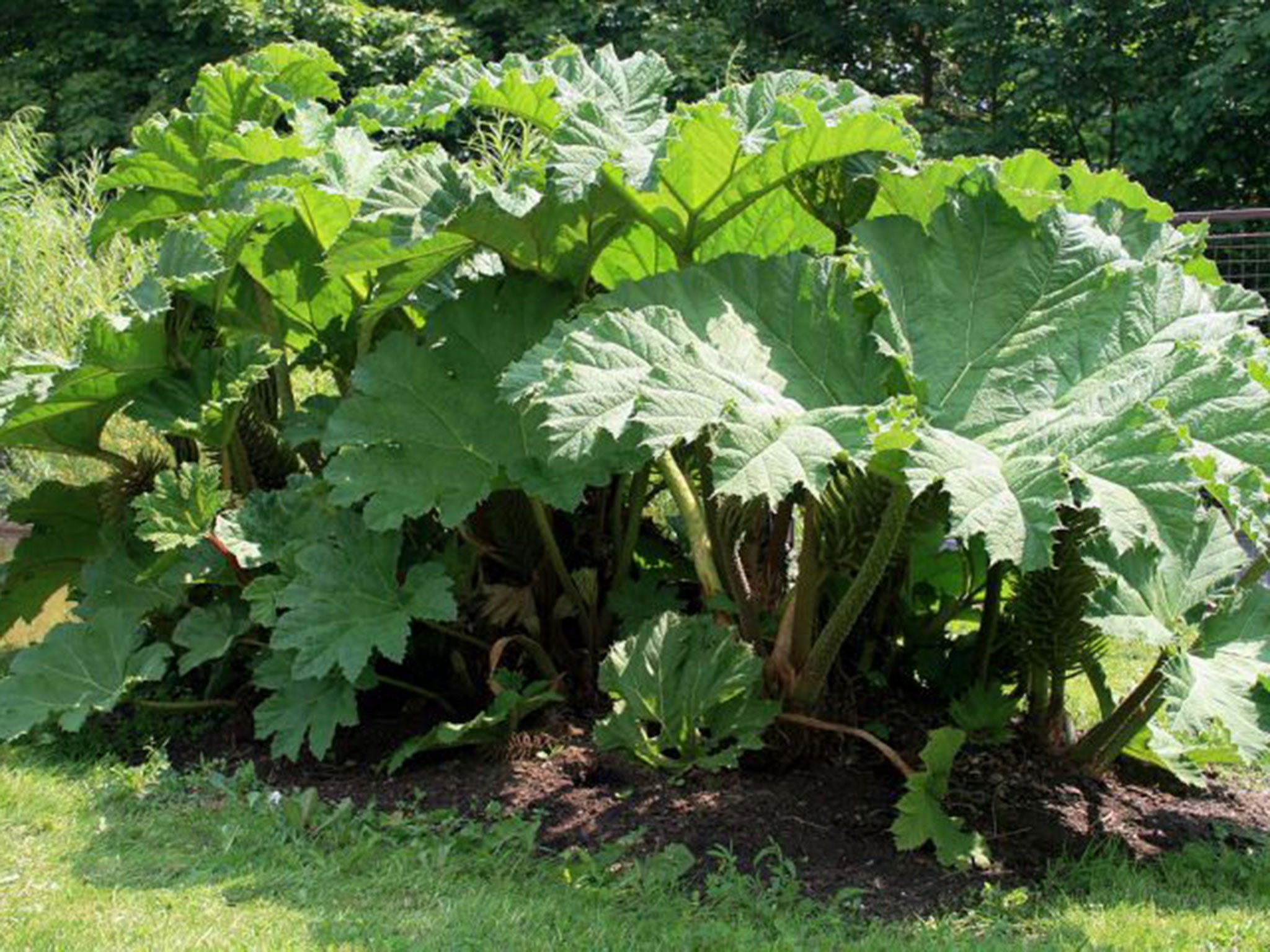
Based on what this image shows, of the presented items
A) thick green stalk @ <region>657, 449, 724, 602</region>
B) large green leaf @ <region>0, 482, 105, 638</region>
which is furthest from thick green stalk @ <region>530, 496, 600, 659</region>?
large green leaf @ <region>0, 482, 105, 638</region>

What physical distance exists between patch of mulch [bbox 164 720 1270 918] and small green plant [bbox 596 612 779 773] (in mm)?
138

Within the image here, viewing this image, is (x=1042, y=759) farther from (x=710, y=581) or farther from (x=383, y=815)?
(x=383, y=815)

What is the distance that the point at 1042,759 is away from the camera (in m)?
3.51

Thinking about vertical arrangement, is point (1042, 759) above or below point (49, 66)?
below

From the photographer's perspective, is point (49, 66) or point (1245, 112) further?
point (49, 66)

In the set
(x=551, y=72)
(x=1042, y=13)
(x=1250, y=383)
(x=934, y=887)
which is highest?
(x=1042, y=13)

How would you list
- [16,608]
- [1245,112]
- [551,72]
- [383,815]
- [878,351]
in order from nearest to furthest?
[878,351], [383,815], [551,72], [16,608], [1245,112]

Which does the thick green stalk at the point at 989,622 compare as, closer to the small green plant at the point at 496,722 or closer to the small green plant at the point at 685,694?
the small green plant at the point at 685,694

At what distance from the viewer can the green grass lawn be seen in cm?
273

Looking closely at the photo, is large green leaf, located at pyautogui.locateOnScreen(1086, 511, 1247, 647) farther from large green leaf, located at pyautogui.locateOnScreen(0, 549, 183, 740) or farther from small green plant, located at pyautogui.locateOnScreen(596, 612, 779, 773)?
large green leaf, located at pyautogui.locateOnScreen(0, 549, 183, 740)

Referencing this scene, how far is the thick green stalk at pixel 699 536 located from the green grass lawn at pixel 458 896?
0.69 m

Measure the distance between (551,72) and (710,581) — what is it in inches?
49.0

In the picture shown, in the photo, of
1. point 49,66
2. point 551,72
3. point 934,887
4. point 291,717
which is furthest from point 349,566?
point 49,66

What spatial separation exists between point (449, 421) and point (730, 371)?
87 cm
